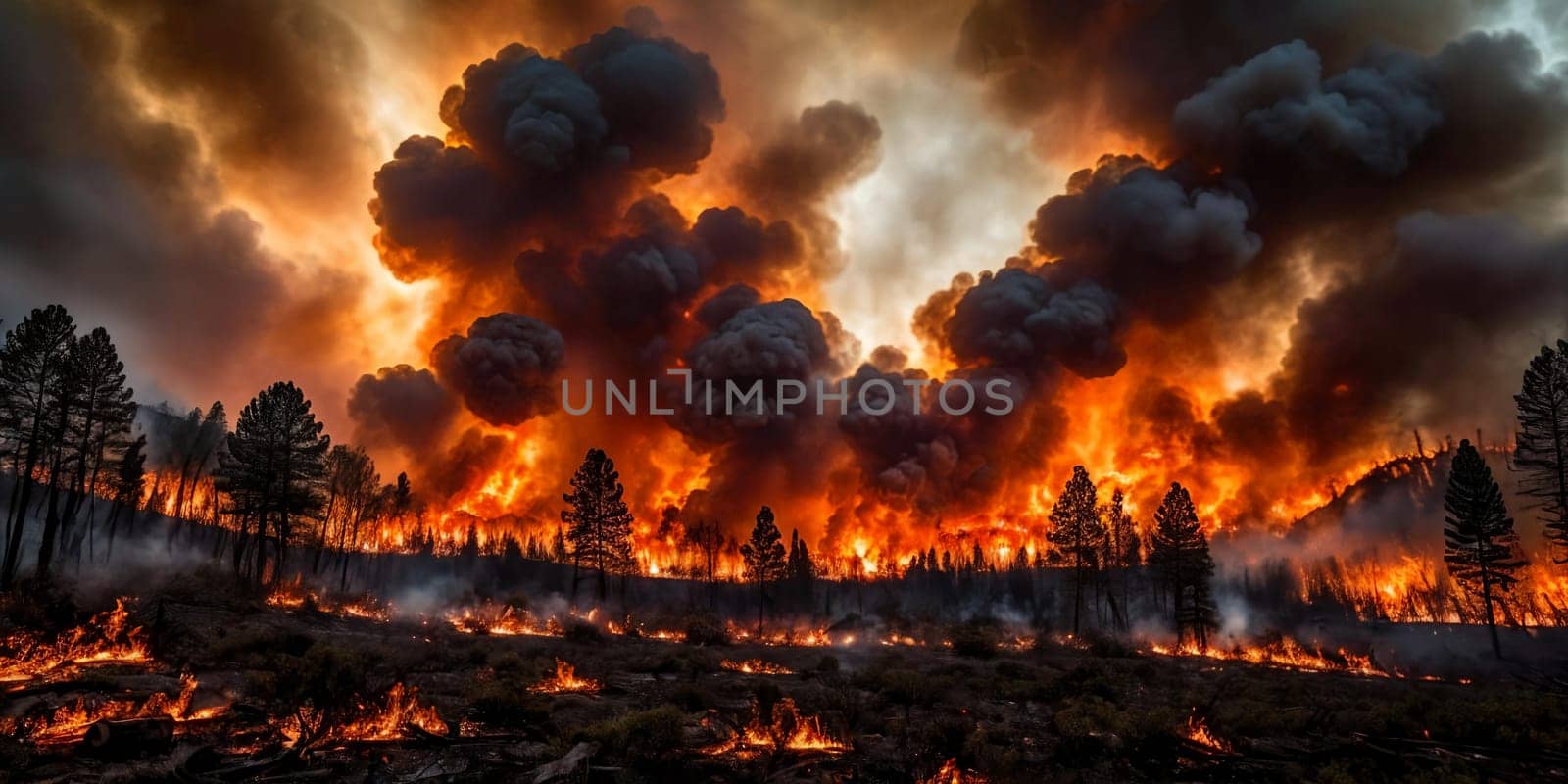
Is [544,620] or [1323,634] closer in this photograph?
[544,620]

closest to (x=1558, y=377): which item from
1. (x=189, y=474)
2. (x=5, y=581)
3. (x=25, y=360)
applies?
(x=5, y=581)

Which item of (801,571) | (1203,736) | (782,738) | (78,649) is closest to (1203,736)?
(1203,736)

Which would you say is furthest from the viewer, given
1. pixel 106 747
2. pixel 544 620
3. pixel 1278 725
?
pixel 544 620

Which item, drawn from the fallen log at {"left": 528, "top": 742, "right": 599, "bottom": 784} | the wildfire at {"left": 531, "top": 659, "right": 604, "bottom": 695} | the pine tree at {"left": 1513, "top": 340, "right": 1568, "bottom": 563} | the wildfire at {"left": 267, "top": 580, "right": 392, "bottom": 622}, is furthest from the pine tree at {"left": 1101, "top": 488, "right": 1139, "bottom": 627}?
Answer: the fallen log at {"left": 528, "top": 742, "right": 599, "bottom": 784}

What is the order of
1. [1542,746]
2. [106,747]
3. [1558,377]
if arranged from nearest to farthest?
[106,747] < [1542,746] < [1558,377]

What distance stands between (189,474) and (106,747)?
298ft

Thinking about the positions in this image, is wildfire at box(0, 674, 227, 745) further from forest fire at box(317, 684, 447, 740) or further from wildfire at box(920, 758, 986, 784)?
wildfire at box(920, 758, 986, 784)

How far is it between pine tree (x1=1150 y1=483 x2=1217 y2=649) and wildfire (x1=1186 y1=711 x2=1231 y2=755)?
51.1m

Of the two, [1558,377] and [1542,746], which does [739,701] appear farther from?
[1558,377]

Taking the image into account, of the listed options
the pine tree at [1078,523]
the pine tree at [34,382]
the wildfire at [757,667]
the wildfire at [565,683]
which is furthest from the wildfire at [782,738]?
the pine tree at [1078,523]

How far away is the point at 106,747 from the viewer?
499 inches

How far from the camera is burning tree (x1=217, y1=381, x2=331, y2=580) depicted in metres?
51.1

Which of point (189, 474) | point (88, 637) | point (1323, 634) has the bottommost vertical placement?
point (1323, 634)

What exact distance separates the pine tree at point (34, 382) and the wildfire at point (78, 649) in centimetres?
2706
